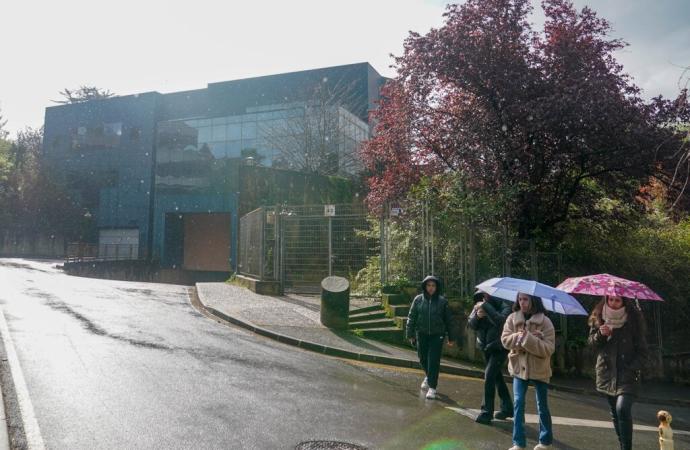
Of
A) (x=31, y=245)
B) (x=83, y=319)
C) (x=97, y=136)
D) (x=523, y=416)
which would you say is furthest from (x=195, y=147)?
(x=523, y=416)

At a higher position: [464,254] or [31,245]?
[31,245]

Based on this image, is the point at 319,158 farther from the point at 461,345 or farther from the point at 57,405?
the point at 57,405

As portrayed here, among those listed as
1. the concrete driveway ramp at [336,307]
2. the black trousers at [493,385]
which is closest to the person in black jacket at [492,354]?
the black trousers at [493,385]

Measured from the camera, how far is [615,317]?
5137mm

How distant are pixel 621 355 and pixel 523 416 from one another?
1.14 meters

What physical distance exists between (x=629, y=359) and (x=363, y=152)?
9.92 m

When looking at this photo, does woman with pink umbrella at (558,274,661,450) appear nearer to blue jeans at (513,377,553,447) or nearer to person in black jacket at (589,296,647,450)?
person in black jacket at (589,296,647,450)

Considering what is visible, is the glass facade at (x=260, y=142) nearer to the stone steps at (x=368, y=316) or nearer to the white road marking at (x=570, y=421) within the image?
the stone steps at (x=368, y=316)

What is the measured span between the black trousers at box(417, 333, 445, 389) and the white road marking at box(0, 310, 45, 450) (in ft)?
15.6

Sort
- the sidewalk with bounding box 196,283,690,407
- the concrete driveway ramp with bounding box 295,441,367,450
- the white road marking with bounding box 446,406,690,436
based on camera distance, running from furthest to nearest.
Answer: the sidewalk with bounding box 196,283,690,407
the white road marking with bounding box 446,406,690,436
the concrete driveway ramp with bounding box 295,441,367,450

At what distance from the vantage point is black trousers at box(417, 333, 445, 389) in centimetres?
719

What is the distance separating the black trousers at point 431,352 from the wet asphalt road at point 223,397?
1.05 ft

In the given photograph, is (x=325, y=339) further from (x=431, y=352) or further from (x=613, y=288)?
(x=613, y=288)

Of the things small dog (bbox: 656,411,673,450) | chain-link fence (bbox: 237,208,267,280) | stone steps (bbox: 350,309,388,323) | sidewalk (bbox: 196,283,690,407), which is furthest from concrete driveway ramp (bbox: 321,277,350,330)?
small dog (bbox: 656,411,673,450)
